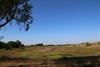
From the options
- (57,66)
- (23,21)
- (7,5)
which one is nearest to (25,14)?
→ (23,21)

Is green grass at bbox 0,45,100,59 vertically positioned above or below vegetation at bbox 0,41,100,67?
above

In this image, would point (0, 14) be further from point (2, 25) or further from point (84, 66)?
point (84, 66)

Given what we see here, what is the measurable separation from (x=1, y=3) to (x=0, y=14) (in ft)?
5.99

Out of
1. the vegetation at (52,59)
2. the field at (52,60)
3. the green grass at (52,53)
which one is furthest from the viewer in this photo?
the green grass at (52,53)

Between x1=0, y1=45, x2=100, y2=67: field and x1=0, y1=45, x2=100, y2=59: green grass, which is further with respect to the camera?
x1=0, y1=45, x2=100, y2=59: green grass

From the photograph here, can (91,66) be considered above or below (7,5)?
below

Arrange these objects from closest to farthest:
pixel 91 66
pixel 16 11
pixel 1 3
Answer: pixel 91 66
pixel 1 3
pixel 16 11

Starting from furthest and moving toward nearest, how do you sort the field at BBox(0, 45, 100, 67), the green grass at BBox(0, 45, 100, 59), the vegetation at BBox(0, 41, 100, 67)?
1. the green grass at BBox(0, 45, 100, 59)
2. the vegetation at BBox(0, 41, 100, 67)
3. the field at BBox(0, 45, 100, 67)

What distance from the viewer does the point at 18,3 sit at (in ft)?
102

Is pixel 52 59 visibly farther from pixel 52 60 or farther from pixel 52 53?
pixel 52 53

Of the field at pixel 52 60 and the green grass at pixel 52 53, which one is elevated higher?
the green grass at pixel 52 53

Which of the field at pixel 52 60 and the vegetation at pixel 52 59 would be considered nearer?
the field at pixel 52 60

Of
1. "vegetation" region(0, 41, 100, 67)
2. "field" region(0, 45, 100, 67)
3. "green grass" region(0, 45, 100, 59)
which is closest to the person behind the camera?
"field" region(0, 45, 100, 67)

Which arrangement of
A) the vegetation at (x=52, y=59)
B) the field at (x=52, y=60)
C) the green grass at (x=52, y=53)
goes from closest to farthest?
the field at (x=52, y=60) < the vegetation at (x=52, y=59) < the green grass at (x=52, y=53)
